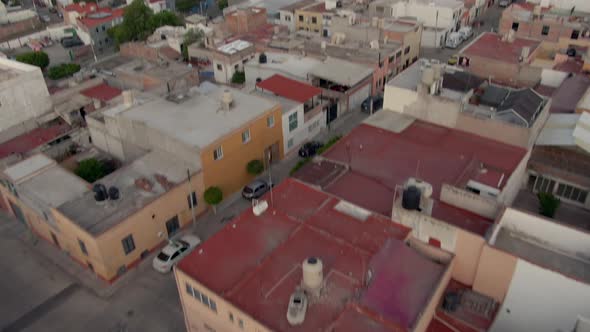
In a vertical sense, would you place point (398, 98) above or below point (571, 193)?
above

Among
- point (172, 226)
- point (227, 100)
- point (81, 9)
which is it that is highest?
point (81, 9)

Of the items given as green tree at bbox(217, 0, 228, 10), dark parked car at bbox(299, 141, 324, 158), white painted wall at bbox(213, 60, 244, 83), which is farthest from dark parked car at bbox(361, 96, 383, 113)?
green tree at bbox(217, 0, 228, 10)

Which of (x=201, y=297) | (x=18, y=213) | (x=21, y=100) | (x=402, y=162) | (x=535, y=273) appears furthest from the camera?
(x=21, y=100)

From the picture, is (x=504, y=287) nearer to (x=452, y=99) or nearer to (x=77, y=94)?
(x=452, y=99)

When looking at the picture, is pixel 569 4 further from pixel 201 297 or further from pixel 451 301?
pixel 201 297

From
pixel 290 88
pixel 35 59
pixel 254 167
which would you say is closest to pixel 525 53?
pixel 290 88

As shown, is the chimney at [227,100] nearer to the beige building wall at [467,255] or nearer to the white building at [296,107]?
the white building at [296,107]
